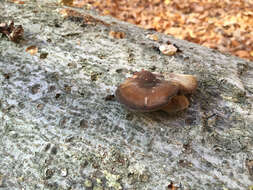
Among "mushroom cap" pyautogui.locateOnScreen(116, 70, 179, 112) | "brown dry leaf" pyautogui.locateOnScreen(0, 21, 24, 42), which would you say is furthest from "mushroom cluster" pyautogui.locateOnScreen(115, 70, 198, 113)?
"brown dry leaf" pyautogui.locateOnScreen(0, 21, 24, 42)

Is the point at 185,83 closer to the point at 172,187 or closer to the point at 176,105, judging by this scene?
the point at 176,105

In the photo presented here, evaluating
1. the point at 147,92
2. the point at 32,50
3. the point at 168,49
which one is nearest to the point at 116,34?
the point at 168,49

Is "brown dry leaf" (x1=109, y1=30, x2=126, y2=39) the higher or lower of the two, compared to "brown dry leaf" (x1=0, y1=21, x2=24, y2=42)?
lower

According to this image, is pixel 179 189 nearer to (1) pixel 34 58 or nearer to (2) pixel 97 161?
(2) pixel 97 161

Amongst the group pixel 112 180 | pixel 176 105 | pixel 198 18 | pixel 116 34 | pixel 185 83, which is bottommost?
pixel 112 180

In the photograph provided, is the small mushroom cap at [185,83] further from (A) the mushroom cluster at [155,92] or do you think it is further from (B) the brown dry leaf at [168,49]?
(B) the brown dry leaf at [168,49]

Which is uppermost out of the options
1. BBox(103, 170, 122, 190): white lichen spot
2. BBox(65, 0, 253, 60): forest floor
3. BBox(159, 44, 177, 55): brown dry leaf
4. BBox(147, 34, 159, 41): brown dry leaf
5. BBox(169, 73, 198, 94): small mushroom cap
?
BBox(147, 34, 159, 41): brown dry leaf

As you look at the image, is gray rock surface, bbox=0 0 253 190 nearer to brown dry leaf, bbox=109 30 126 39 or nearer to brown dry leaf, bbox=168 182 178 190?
brown dry leaf, bbox=168 182 178 190

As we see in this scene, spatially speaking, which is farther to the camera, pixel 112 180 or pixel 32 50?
pixel 32 50
